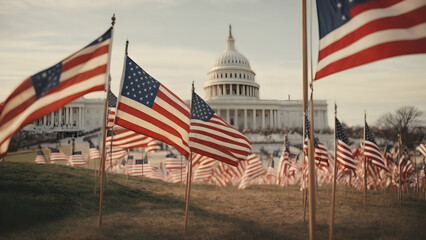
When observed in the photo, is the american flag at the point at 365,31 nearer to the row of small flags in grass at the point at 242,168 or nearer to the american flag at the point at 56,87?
the american flag at the point at 56,87

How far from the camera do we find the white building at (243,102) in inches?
3652

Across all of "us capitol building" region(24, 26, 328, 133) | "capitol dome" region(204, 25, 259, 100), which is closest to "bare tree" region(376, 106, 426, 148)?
"us capitol building" region(24, 26, 328, 133)

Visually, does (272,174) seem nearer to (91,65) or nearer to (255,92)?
(91,65)

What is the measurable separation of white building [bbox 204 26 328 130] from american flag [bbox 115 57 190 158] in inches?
3159

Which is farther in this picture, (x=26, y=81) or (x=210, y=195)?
(x=210, y=195)

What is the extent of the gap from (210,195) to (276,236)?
8858 millimetres

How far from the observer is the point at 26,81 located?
22.5 ft

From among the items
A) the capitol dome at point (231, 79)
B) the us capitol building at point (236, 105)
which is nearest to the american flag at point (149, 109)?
the us capitol building at point (236, 105)

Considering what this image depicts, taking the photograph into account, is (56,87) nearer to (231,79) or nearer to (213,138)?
(213,138)

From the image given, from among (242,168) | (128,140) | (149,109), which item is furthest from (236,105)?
(149,109)

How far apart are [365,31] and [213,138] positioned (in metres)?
5.67

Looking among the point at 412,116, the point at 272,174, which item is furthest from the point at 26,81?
the point at 412,116

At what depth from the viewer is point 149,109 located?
29.7ft

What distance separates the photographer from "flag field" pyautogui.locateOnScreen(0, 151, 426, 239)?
989 centimetres
